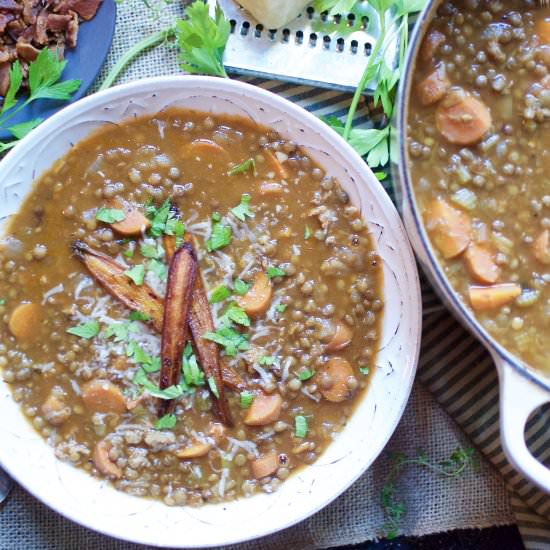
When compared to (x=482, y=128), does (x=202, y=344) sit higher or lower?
lower

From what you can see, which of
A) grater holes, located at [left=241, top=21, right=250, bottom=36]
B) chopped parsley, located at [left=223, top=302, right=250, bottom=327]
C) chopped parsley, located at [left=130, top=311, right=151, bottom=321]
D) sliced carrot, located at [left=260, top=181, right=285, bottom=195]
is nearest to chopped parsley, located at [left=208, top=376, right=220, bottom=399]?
chopped parsley, located at [left=223, top=302, right=250, bottom=327]

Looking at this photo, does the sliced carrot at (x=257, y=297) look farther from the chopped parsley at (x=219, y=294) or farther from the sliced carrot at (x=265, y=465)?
the sliced carrot at (x=265, y=465)

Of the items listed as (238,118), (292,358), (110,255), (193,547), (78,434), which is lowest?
(193,547)

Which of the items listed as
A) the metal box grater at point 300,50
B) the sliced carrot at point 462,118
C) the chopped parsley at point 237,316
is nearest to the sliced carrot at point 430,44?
the sliced carrot at point 462,118

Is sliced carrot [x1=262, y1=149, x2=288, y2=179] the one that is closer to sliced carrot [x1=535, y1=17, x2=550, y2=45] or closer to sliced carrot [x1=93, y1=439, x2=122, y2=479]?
sliced carrot [x1=535, y1=17, x2=550, y2=45]

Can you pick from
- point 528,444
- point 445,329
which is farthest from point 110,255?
point 528,444

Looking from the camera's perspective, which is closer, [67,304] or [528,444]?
[67,304]

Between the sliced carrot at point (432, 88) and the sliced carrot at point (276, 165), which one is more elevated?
the sliced carrot at point (432, 88)

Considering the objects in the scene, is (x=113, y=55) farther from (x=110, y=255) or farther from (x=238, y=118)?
(x=110, y=255)
